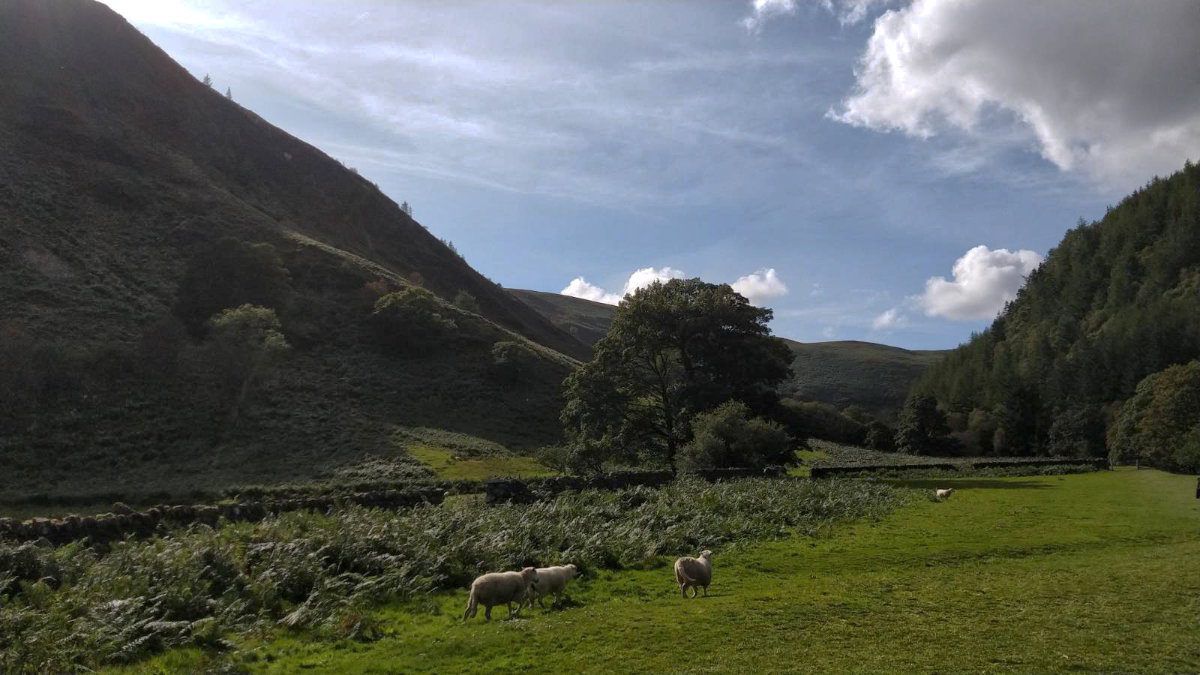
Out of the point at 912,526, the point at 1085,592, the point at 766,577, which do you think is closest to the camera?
the point at 1085,592

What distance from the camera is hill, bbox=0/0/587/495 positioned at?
175 ft

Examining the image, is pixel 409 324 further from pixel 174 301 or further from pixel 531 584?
pixel 531 584

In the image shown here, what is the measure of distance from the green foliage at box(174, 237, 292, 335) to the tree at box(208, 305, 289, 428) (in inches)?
204

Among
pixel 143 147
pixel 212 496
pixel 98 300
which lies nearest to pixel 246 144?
pixel 143 147

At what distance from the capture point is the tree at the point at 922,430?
9856cm

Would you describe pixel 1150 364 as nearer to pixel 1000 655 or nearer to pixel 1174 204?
pixel 1174 204

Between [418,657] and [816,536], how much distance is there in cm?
1362

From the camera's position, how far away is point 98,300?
217 feet

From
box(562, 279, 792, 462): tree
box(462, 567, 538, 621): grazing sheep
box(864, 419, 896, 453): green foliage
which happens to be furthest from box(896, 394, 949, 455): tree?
box(462, 567, 538, 621): grazing sheep

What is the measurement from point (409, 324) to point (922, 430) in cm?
6515

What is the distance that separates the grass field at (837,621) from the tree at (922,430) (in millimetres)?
84104

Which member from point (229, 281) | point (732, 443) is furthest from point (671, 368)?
point (229, 281)

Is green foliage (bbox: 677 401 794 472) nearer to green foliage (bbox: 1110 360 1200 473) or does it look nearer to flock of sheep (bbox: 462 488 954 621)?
flock of sheep (bbox: 462 488 954 621)

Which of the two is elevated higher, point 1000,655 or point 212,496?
point 1000,655
